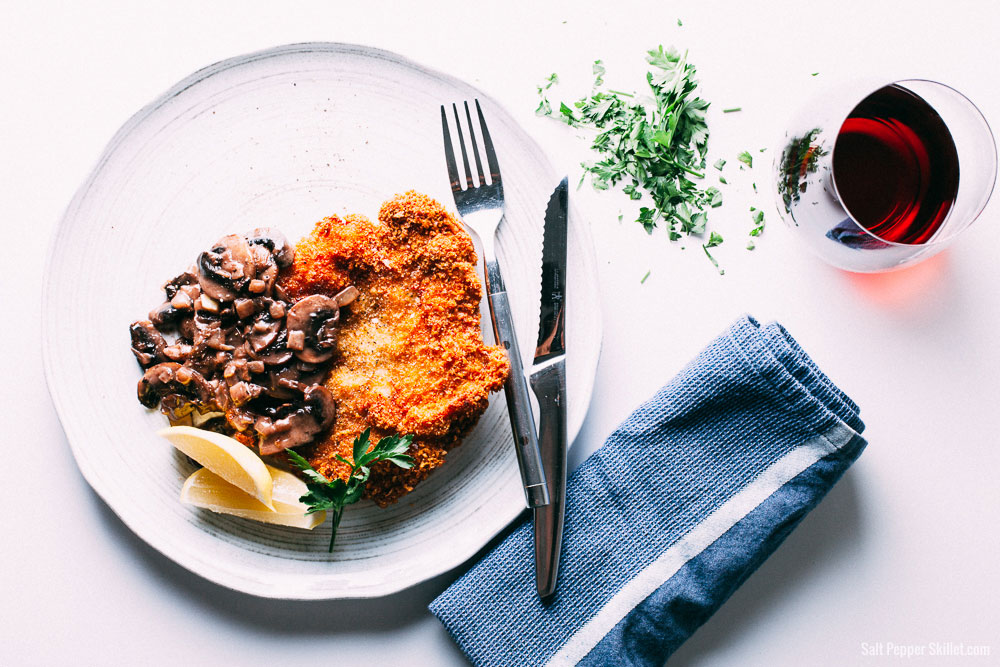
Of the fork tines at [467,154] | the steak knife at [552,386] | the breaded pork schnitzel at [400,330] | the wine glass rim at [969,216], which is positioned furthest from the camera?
the fork tines at [467,154]

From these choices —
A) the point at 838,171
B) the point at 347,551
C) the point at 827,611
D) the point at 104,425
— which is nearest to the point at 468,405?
the point at 347,551

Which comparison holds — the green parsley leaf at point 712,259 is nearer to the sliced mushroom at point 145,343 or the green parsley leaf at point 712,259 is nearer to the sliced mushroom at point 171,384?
the sliced mushroom at point 171,384

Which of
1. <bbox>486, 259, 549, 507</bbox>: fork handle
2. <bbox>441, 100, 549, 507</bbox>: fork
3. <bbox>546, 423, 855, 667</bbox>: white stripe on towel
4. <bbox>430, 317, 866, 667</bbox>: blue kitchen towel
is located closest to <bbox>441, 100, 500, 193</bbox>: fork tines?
<bbox>441, 100, 549, 507</bbox>: fork

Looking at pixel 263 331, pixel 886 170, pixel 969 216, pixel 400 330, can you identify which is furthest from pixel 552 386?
pixel 969 216

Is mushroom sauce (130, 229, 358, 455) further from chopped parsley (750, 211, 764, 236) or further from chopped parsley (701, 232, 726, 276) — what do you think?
chopped parsley (750, 211, 764, 236)

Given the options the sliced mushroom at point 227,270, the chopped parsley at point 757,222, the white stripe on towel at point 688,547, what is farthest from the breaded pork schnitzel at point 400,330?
the chopped parsley at point 757,222

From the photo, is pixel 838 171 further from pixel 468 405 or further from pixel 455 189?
pixel 468 405
